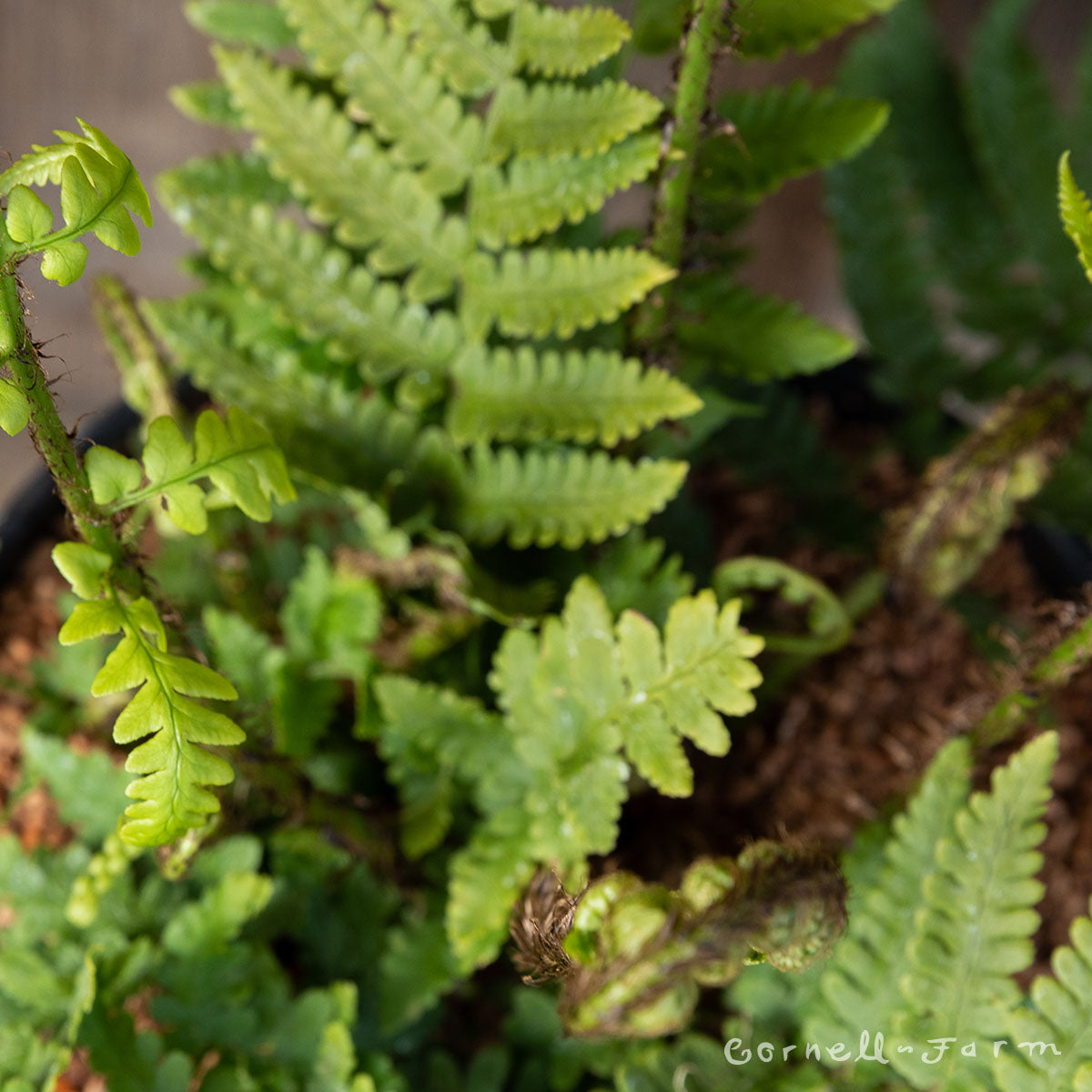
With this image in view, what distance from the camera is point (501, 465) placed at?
0.78 m

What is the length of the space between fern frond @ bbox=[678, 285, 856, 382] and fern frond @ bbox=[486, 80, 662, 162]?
0.17 m

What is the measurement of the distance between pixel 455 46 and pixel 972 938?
0.76 m

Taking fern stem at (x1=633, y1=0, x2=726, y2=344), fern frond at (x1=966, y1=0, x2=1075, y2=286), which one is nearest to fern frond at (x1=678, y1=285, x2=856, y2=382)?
fern stem at (x1=633, y1=0, x2=726, y2=344)

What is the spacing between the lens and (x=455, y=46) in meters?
0.72

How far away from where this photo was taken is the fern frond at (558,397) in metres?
0.70

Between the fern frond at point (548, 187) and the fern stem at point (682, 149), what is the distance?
2 centimetres

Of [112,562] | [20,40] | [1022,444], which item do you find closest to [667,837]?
[1022,444]

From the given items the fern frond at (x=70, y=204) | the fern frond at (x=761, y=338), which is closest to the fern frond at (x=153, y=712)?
the fern frond at (x=70, y=204)

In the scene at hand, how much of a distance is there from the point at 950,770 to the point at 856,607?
0.30 m

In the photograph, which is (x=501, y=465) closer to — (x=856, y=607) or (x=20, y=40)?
(x=856, y=607)

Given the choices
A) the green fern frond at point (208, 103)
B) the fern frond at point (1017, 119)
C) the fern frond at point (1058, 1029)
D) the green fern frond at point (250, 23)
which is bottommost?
the fern frond at point (1058, 1029)

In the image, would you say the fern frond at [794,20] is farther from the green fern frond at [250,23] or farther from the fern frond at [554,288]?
the green fern frond at [250,23]

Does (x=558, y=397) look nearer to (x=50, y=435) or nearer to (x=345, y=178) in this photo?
(x=345, y=178)

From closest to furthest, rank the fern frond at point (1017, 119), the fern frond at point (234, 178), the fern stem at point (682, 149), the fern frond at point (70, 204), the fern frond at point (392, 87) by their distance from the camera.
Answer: the fern frond at point (70, 204)
the fern stem at point (682, 149)
the fern frond at point (392, 87)
the fern frond at point (234, 178)
the fern frond at point (1017, 119)
